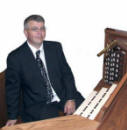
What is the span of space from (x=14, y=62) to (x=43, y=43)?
382 mm

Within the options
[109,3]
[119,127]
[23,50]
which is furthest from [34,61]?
[119,127]

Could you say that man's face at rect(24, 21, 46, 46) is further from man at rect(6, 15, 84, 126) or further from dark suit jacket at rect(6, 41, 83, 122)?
dark suit jacket at rect(6, 41, 83, 122)

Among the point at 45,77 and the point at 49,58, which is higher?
the point at 49,58

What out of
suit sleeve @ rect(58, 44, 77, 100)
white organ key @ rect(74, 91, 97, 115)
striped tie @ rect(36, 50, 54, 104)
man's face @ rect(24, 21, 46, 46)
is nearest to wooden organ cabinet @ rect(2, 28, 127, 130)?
white organ key @ rect(74, 91, 97, 115)

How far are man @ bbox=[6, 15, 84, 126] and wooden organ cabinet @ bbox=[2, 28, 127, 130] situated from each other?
397mm

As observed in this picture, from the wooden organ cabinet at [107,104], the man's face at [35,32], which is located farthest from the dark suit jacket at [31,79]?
the wooden organ cabinet at [107,104]

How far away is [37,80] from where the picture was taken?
2.88 meters

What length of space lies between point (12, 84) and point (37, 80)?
0.25 meters

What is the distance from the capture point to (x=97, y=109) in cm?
241

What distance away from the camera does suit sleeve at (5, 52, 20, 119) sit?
2.76 metres

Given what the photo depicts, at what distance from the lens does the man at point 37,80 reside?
2.78 metres

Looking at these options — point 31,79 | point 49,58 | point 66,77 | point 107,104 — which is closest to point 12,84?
point 31,79

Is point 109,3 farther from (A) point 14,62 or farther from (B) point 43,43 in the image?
(A) point 14,62

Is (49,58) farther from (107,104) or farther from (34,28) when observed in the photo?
(107,104)
